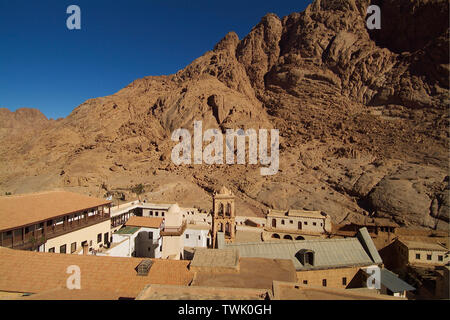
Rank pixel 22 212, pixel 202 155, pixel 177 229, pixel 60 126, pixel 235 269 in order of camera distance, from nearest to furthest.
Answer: pixel 235 269
pixel 22 212
pixel 177 229
pixel 202 155
pixel 60 126

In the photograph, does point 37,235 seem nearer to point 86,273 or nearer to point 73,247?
point 73,247

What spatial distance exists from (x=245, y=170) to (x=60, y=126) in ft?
160

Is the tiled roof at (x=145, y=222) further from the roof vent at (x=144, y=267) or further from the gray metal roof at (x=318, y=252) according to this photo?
the roof vent at (x=144, y=267)

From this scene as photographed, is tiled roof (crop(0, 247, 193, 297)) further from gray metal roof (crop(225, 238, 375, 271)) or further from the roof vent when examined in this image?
gray metal roof (crop(225, 238, 375, 271))

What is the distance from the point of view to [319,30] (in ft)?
224

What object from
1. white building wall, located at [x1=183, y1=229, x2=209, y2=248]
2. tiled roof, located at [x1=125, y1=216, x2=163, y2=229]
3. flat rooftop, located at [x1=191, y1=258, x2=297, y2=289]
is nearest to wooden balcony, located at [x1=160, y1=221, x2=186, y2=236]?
tiled roof, located at [x1=125, y1=216, x2=163, y2=229]

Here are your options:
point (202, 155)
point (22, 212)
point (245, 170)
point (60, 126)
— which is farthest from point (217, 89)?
point (22, 212)

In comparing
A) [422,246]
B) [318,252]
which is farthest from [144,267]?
[422,246]

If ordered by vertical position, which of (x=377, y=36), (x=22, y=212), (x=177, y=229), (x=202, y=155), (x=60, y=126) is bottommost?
(x=177, y=229)

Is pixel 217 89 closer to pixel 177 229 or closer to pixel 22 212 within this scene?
pixel 177 229

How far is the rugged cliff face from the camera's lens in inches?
1674

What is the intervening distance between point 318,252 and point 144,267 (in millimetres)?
11233

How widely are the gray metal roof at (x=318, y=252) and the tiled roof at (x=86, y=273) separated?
5.05 metres

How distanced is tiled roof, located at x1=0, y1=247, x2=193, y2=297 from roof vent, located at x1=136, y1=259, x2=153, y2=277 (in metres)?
0.16
